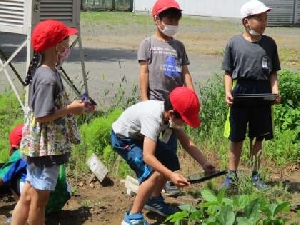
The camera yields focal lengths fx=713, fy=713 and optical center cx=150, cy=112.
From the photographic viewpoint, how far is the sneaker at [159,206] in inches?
207

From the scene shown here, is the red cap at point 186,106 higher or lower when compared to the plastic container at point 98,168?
higher

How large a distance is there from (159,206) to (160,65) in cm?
112

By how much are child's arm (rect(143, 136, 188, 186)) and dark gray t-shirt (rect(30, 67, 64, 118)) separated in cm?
71

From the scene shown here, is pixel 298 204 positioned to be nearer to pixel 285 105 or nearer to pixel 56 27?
pixel 285 105

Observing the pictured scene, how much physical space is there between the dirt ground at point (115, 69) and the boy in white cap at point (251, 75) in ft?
1.55

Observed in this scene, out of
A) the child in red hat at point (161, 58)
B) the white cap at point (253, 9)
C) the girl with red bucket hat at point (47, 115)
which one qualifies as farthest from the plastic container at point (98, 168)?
the white cap at point (253, 9)

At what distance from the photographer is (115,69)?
1466 centimetres

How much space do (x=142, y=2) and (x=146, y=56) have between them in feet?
121

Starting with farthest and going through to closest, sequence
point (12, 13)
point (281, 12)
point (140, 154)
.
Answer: point (281, 12) < point (12, 13) < point (140, 154)

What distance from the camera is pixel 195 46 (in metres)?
21.4

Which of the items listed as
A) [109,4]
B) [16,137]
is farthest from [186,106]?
[109,4]

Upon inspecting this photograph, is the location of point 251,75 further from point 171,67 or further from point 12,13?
point 12,13

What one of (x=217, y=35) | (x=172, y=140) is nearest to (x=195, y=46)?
(x=217, y=35)

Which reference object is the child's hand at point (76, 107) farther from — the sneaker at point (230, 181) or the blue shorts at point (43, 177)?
the sneaker at point (230, 181)
